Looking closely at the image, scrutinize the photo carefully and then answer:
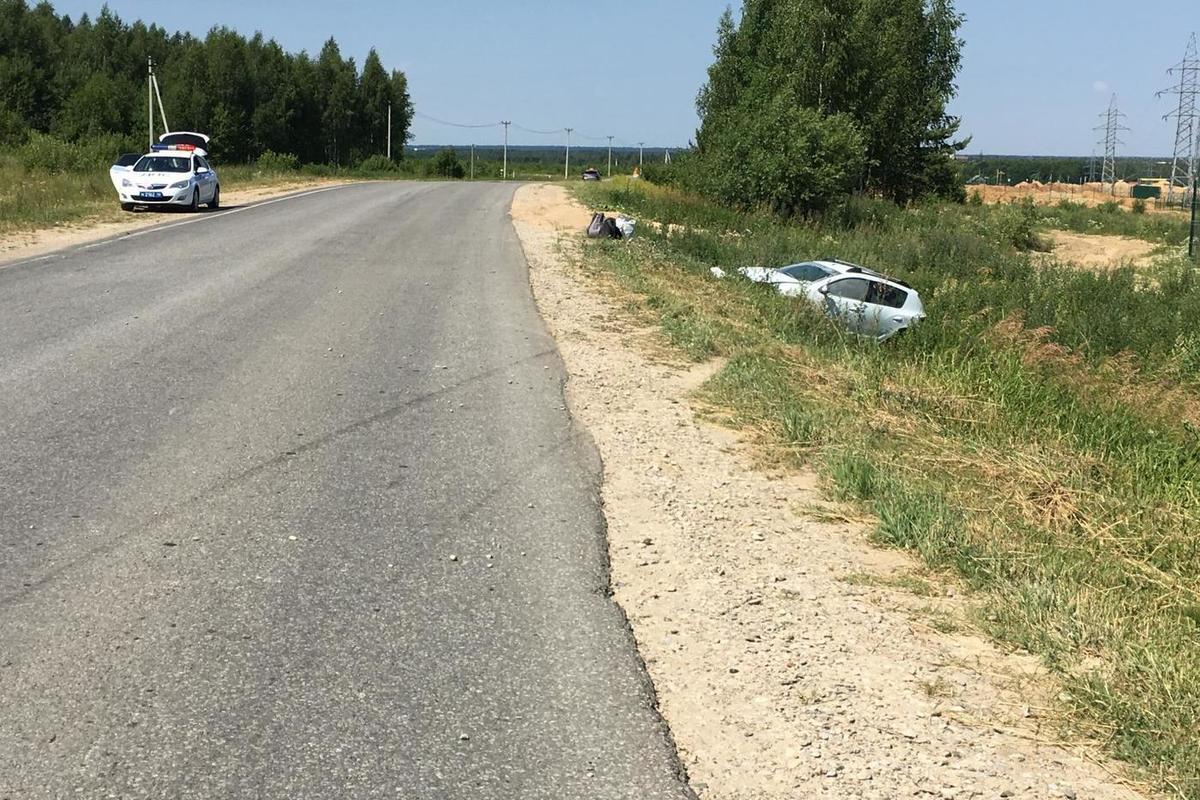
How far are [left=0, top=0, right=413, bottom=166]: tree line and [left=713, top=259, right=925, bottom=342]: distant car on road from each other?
5476cm

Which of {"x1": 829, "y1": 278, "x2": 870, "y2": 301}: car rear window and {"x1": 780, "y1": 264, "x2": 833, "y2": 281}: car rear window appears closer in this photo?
{"x1": 829, "y1": 278, "x2": 870, "y2": 301}: car rear window

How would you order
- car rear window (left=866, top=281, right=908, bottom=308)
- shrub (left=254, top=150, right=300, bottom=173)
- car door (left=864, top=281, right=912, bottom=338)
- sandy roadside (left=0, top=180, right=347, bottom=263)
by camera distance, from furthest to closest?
shrub (left=254, top=150, right=300, bottom=173) < sandy roadside (left=0, top=180, right=347, bottom=263) < car rear window (left=866, top=281, right=908, bottom=308) < car door (left=864, top=281, right=912, bottom=338)

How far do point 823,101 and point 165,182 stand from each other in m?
23.6

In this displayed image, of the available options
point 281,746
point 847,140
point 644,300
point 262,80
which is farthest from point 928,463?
point 262,80

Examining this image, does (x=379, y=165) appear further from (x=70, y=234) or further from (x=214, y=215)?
(x=70, y=234)

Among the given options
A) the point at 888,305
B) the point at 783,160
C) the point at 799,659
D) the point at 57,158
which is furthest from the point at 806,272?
the point at 57,158

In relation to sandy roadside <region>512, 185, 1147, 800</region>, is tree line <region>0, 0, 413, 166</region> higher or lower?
higher

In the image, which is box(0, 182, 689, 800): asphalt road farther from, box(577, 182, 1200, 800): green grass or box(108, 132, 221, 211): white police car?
box(108, 132, 221, 211): white police car

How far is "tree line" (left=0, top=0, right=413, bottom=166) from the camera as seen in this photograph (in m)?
75.5

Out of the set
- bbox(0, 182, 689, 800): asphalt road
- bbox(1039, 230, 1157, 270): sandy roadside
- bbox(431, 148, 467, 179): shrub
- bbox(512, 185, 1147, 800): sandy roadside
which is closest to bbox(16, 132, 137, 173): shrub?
bbox(0, 182, 689, 800): asphalt road

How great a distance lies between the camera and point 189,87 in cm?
8444

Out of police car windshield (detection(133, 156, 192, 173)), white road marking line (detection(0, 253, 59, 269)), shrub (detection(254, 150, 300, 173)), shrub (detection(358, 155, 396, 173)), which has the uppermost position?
shrub (detection(358, 155, 396, 173))

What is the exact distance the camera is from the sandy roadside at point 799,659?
355 centimetres

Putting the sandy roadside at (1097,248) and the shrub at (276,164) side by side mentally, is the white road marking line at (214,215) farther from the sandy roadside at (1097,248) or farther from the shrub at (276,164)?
the sandy roadside at (1097,248)
